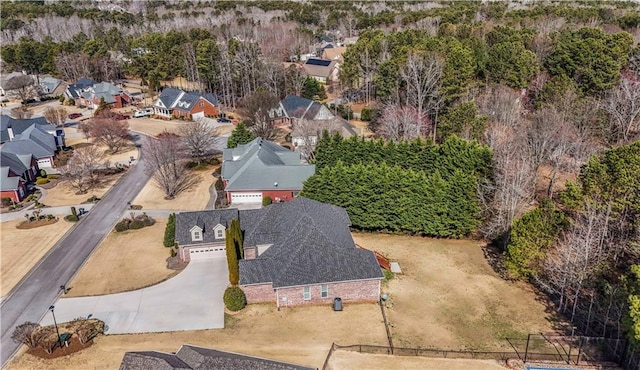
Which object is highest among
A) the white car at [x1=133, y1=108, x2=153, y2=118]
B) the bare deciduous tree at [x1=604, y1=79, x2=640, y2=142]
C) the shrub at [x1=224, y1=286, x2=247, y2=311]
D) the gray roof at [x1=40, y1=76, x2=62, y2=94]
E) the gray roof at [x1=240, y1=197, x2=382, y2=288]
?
the bare deciduous tree at [x1=604, y1=79, x2=640, y2=142]

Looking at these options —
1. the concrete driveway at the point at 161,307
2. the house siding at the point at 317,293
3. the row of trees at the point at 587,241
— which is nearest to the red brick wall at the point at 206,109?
the concrete driveway at the point at 161,307

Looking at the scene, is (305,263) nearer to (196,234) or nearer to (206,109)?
(196,234)

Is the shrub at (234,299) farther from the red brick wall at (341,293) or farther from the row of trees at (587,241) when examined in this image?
the row of trees at (587,241)

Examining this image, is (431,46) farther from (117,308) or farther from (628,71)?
(117,308)

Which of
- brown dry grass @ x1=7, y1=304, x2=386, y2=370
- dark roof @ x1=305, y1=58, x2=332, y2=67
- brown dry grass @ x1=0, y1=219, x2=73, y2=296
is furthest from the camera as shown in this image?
dark roof @ x1=305, y1=58, x2=332, y2=67

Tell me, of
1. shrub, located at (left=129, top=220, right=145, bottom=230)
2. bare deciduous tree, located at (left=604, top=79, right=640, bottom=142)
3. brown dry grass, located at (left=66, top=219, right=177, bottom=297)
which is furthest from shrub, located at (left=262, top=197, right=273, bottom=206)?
bare deciduous tree, located at (left=604, top=79, right=640, bottom=142)

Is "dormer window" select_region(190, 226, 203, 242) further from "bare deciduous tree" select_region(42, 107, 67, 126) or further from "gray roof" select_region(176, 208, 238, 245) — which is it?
"bare deciduous tree" select_region(42, 107, 67, 126)
